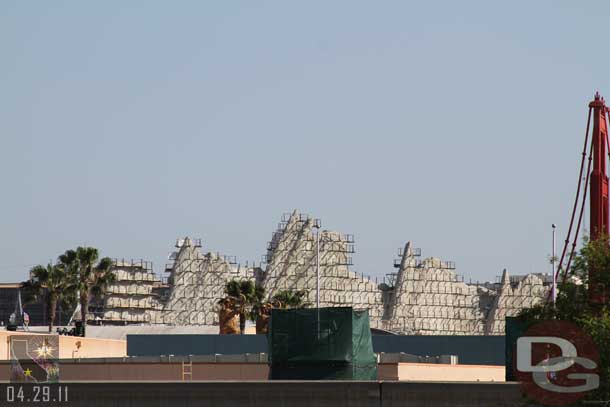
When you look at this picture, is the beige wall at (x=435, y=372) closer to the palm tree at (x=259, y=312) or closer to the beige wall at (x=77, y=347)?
the beige wall at (x=77, y=347)

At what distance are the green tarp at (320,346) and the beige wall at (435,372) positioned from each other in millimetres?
3199

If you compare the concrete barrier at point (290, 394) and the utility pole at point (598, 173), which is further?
the utility pole at point (598, 173)

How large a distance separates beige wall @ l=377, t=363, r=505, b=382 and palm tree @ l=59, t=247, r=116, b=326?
6864 cm

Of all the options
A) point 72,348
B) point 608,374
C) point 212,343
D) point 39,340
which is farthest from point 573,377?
point 212,343

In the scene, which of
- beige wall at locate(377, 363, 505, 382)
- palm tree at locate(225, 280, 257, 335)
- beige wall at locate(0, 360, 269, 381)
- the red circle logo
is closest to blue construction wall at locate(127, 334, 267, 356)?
palm tree at locate(225, 280, 257, 335)

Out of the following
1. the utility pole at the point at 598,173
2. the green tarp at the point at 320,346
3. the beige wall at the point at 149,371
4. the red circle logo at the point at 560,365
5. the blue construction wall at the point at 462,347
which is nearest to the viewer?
the red circle logo at the point at 560,365

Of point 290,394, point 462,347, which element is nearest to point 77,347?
point 462,347

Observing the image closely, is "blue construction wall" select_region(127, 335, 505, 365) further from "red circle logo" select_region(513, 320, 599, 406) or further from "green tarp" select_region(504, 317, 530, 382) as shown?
"red circle logo" select_region(513, 320, 599, 406)

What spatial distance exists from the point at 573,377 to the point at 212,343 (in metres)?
71.0

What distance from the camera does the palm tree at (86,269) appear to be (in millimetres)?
128938

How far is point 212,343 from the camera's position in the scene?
103562mm

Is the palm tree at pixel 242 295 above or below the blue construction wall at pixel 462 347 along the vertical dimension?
above

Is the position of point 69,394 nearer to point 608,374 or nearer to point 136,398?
point 136,398

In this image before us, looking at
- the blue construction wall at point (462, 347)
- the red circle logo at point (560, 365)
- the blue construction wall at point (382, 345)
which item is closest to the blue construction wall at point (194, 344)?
the blue construction wall at point (382, 345)
